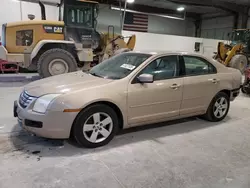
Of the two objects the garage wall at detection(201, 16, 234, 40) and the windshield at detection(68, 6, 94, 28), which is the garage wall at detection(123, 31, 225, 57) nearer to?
the garage wall at detection(201, 16, 234, 40)

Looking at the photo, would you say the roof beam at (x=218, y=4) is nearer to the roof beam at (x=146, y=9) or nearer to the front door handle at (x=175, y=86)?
the roof beam at (x=146, y=9)

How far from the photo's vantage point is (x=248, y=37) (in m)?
12.6

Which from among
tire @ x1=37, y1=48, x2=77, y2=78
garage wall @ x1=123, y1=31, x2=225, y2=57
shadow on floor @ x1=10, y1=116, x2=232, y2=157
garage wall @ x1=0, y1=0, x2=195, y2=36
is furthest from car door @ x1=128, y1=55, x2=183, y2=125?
garage wall @ x1=123, y1=31, x2=225, y2=57

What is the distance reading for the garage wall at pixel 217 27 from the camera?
1734 cm

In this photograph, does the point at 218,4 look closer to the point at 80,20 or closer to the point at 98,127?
the point at 80,20

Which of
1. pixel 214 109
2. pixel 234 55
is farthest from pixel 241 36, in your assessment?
pixel 214 109

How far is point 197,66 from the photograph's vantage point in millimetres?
3863

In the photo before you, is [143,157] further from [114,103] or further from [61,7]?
[61,7]

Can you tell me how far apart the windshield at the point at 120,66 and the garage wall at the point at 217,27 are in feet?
53.7

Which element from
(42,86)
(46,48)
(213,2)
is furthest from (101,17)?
(42,86)

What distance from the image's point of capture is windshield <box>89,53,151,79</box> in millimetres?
3250

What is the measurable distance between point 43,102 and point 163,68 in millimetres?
1862

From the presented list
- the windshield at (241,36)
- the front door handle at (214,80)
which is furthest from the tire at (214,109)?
the windshield at (241,36)

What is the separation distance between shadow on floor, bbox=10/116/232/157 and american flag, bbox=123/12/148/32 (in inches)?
492
